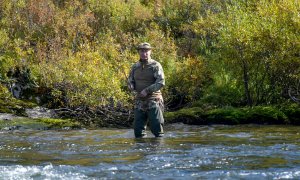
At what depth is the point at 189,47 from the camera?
87.3ft

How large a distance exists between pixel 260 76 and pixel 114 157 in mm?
11476

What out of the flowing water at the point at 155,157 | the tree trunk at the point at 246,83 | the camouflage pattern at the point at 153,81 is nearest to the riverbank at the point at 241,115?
the tree trunk at the point at 246,83

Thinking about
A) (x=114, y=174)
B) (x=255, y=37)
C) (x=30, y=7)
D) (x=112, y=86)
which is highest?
(x=30, y=7)

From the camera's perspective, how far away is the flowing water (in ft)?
27.7

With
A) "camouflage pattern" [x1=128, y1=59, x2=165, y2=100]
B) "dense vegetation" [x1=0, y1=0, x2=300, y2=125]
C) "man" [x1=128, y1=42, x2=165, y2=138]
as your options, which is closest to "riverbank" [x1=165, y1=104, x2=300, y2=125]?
"dense vegetation" [x1=0, y1=0, x2=300, y2=125]

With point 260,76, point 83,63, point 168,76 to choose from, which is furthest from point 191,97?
point 83,63

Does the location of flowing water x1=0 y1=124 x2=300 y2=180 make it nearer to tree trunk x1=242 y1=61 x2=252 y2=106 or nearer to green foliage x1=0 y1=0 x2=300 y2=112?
green foliage x1=0 y1=0 x2=300 y2=112

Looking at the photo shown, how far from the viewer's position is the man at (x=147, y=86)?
12789 mm

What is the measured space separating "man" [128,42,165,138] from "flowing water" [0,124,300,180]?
1.74 feet

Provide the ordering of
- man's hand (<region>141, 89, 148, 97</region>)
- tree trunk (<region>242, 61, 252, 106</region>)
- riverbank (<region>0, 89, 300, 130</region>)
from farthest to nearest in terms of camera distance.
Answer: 1. tree trunk (<region>242, 61, 252, 106</region>)
2. riverbank (<region>0, 89, 300, 130</region>)
3. man's hand (<region>141, 89, 148, 97</region>)

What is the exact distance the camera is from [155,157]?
394 inches

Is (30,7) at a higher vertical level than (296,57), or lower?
higher

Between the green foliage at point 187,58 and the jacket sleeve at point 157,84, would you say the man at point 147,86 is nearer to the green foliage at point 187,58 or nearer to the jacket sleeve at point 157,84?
the jacket sleeve at point 157,84

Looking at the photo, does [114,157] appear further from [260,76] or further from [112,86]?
[260,76]
